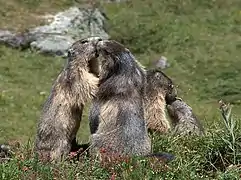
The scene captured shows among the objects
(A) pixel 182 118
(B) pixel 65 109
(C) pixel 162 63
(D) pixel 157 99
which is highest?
(B) pixel 65 109

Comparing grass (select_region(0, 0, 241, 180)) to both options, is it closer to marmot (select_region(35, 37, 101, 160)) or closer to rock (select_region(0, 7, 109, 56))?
marmot (select_region(35, 37, 101, 160))

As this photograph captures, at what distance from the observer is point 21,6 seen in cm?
3497

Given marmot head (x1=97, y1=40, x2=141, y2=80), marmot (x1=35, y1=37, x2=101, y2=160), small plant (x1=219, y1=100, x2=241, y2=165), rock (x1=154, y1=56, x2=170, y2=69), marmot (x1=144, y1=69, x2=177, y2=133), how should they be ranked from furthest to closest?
rock (x1=154, y1=56, x2=170, y2=69) < marmot (x1=144, y1=69, x2=177, y2=133) < marmot (x1=35, y1=37, x2=101, y2=160) < marmot head (x1=97, y1=40, x2=141, y2=80) < small plant (x1=219, y1=100, x2=241, y2=165)

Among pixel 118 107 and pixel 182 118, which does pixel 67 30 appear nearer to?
pixel 182 118

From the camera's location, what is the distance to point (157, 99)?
11.6 meters

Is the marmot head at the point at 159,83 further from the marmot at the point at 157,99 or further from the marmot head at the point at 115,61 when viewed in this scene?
the marmot head at the point at 115,61

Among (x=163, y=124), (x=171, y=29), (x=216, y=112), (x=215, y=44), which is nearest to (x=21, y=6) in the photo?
(x=171, y=29)

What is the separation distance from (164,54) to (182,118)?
19.0 meters

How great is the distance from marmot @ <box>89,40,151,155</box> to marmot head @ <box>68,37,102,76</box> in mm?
369

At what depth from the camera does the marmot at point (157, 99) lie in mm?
11239

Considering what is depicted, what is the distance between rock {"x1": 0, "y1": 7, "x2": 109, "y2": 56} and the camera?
3047 cm

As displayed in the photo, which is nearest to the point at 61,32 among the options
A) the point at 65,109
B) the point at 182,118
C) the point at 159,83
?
the point at 182,118

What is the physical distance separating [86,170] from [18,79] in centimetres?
1951

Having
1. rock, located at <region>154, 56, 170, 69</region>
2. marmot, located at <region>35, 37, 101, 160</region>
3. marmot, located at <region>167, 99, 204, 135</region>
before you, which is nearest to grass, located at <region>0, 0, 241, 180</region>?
rock, located at <region>154, 56, 170, 69</region>
